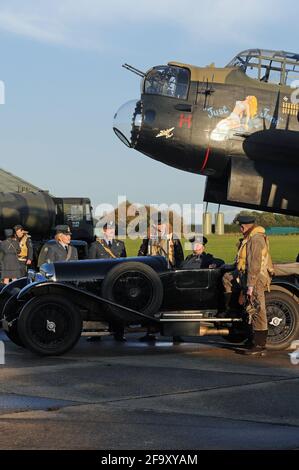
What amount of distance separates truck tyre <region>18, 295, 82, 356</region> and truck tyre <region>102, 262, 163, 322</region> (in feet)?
1.87

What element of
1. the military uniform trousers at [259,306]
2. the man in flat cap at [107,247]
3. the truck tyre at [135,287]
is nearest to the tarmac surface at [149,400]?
the military uniform trousers at [259,306]

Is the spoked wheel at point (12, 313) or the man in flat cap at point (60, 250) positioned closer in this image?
the spoked wheel at point (12, 313)

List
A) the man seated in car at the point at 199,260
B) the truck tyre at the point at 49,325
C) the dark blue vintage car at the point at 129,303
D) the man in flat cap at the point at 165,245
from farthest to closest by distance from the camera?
1. the man in flat cap at the point at 165,245
2. the man seated in car at the point at 199,260
3. the dark blue vintage car at the point at 129,303
4. the truck tyre at the point at 49,325

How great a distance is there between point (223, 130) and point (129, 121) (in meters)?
1.69

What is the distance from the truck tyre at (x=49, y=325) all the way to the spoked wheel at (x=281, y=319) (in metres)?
2.53

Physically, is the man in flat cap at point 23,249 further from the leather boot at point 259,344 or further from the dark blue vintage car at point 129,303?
the leather boot at point 259,344

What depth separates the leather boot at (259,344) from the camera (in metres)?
11.3

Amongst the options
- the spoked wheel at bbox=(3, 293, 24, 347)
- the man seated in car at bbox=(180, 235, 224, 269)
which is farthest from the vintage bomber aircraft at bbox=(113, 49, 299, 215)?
the spoked wheel at bbox=(3, 293, 24, 347)

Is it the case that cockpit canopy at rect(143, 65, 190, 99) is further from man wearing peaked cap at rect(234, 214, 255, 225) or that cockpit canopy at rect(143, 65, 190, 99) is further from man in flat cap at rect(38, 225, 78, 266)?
man wearing peaked cap at rect(234, 214, 255, 225)

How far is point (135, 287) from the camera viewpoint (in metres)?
11.5

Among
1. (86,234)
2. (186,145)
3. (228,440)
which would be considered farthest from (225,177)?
(86,234)

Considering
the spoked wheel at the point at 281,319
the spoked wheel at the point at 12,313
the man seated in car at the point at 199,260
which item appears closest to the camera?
the spoked wheel at the point at 281,319

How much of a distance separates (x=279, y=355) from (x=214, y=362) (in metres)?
1.07
